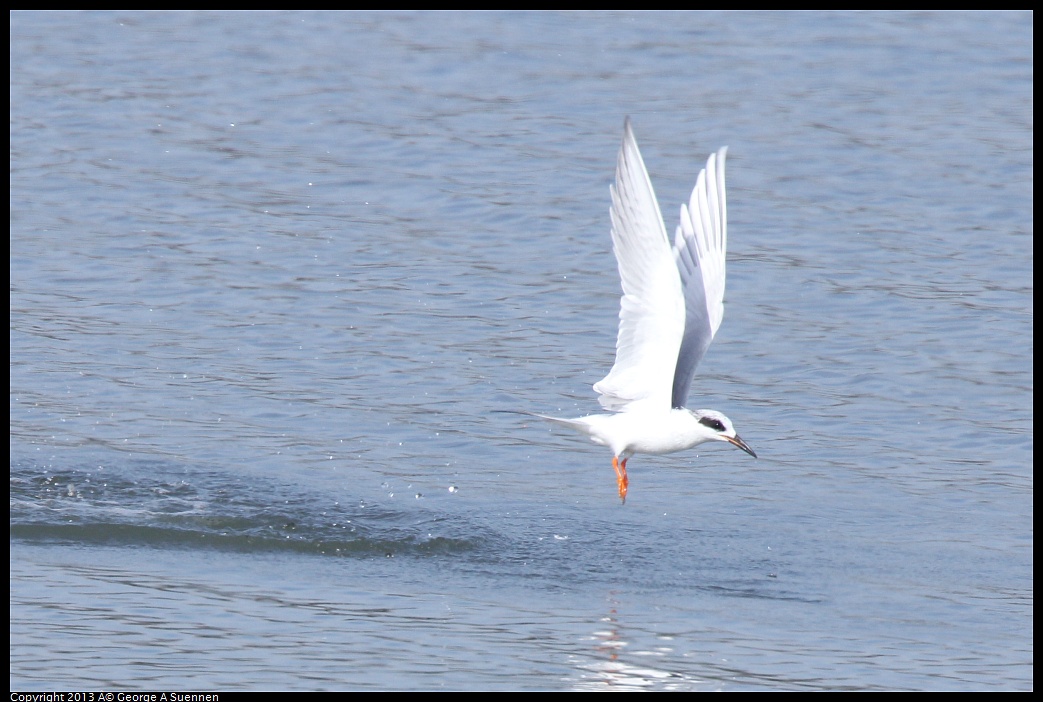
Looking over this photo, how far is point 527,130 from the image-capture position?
2184 cm

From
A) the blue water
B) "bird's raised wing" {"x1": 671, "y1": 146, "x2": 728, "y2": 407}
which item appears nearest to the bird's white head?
"bird's raised wing" {"x1": 671, "y1": 146, "x2": 728, "y2": 407}

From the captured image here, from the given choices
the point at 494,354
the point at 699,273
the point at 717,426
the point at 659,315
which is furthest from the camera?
the point at 494,354

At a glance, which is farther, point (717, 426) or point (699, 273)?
point (699, 273)

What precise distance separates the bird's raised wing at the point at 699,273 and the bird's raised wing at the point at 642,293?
37 cm

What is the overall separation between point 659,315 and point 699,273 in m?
0.92

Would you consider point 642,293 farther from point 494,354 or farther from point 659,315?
point 494,354

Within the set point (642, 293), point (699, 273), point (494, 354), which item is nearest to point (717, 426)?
point (699, 273)

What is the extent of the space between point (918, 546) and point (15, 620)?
603 cm

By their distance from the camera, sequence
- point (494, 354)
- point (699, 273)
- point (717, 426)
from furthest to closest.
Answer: point (494, 354), point (699, 273), point (717, 426)

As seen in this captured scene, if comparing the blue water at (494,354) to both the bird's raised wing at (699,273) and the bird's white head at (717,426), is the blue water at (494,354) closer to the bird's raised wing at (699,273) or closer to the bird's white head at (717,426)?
the bird's white head at (717,426)

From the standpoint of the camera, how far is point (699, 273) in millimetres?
11273

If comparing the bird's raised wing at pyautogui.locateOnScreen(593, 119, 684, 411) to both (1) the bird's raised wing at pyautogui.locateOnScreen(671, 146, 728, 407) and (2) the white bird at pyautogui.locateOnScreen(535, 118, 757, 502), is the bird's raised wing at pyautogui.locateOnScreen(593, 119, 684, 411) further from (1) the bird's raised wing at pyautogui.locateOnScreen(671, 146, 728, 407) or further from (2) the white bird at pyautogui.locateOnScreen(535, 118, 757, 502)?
(1) the bird's raised wing at pyautogui.locateOnScreen(671, 146, 728, 407)

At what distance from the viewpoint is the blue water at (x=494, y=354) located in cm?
1033

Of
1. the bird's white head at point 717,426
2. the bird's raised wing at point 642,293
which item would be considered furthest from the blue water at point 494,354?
the bird's raised wing at point 642,293
